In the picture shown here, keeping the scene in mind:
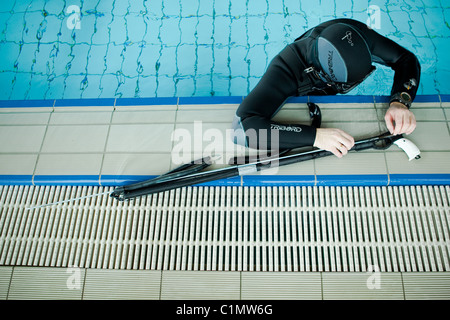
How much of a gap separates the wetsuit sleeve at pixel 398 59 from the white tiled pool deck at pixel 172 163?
0.70 ft

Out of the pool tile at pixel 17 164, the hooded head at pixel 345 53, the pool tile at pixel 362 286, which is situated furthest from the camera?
the pool tile at pixel 17 164

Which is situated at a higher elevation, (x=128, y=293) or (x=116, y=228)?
(x=116, y=228)

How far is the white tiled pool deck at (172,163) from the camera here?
1699mm

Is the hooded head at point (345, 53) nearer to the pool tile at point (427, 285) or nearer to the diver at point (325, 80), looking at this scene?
the diver at point (325, 80)

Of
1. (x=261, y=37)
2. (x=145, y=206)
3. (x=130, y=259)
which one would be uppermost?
(x=261, y=37)

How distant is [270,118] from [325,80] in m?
0.41

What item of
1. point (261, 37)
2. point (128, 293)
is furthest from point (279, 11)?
point (128, 293)

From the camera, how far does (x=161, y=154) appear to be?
6.80ft

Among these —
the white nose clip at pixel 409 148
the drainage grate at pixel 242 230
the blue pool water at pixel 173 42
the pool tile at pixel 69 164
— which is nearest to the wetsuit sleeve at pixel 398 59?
the white nose clip at pixel 409 148

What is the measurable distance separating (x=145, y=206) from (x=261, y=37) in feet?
8.96

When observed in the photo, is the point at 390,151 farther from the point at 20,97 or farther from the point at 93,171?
the point at 20,97

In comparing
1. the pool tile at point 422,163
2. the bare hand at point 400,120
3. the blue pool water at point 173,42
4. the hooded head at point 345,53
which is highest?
the blue pool water at point 173,42

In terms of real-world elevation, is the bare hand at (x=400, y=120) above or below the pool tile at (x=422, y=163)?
above

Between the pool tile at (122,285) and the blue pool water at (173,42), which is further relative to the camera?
the blue pool water at (173,42)
